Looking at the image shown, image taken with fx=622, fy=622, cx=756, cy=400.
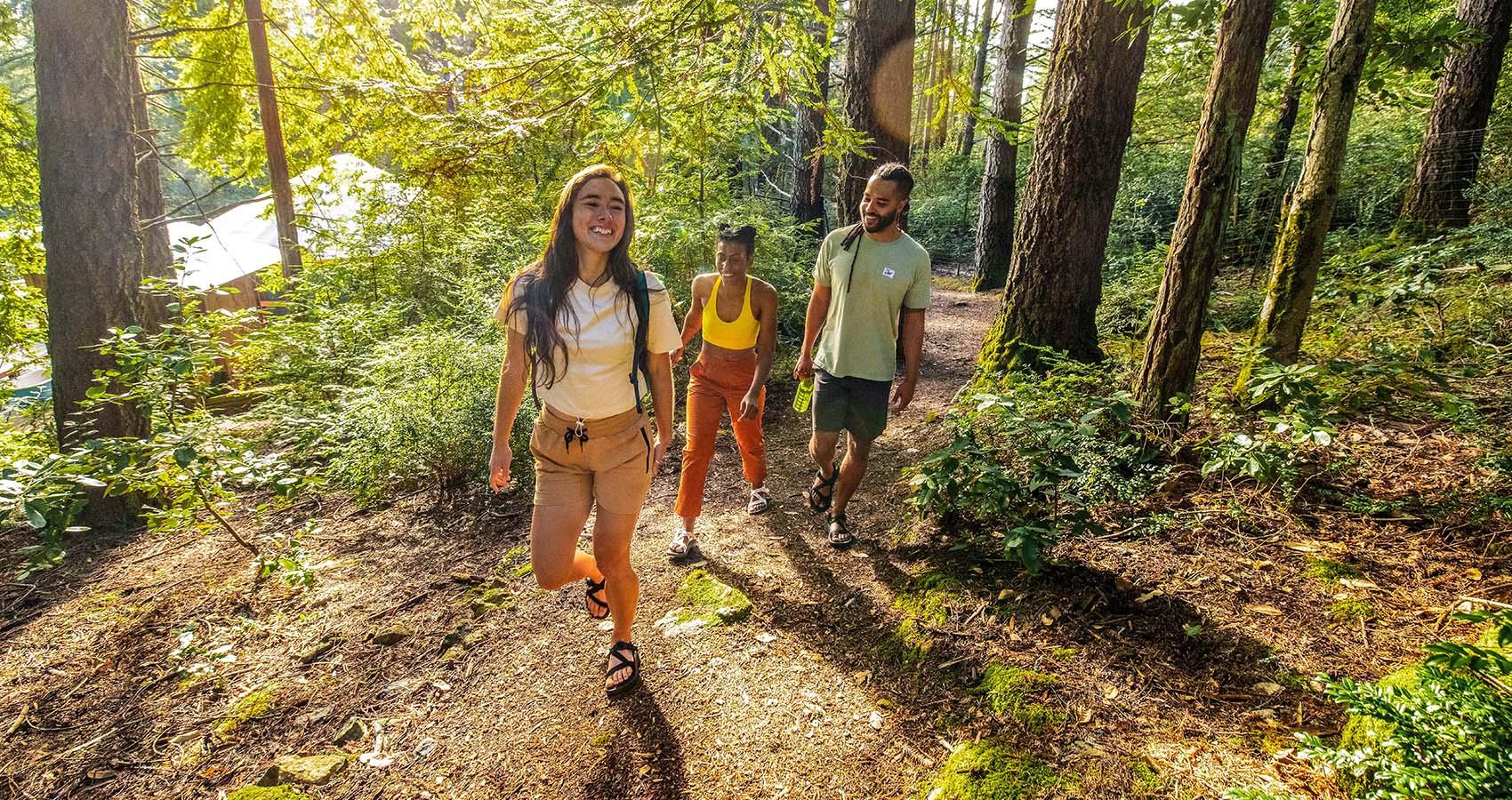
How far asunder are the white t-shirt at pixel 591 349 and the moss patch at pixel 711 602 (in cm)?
143

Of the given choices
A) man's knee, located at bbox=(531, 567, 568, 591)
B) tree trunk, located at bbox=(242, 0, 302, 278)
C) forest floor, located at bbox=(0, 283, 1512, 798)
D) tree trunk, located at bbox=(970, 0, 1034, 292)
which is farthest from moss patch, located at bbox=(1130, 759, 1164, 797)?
tree trunk, located at bbox=(242, 0, 302, 278)

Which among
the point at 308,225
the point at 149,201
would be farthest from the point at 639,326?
the point at 308,225

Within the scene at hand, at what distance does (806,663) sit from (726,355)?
6.35 ft

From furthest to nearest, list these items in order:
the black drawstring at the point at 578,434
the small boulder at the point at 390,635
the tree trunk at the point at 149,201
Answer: the tree trunk at the point at 149,201 < the small boulder at the point at 390,635 < the black drawstring at the point at 578,434

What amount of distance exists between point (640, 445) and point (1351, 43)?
4.29 m

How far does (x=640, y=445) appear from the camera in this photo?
9.21 ft

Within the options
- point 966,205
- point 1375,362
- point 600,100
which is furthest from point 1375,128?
point 600,100

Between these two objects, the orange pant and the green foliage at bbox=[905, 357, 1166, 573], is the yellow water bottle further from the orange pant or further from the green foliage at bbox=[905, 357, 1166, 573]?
the green foliage at bbox=[905, 357, 1166, 573]

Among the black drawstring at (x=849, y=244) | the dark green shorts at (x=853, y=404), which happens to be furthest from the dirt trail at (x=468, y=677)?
the black drawstring at (x=849, y=244)

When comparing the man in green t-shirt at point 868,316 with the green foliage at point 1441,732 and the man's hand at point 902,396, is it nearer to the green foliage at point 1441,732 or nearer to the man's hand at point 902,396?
the man's hand at point 902,396

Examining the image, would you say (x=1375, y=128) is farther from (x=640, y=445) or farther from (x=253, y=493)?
(x=253, y=493)

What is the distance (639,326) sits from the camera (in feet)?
8.84

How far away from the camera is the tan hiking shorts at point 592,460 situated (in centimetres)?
268

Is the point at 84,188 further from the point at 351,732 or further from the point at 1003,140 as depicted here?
the point at 1003,140
